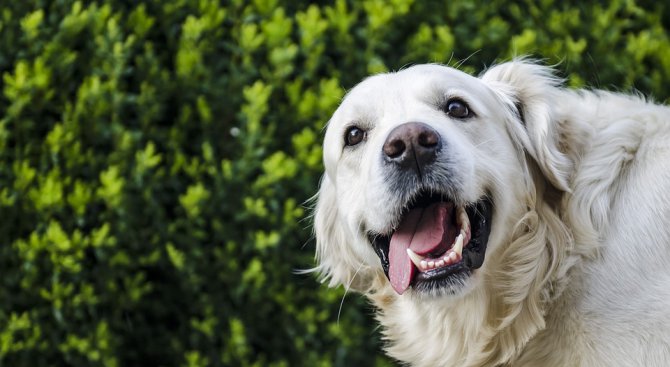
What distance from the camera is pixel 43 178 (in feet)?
15.3

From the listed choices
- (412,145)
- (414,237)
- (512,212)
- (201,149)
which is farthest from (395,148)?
(201,149)

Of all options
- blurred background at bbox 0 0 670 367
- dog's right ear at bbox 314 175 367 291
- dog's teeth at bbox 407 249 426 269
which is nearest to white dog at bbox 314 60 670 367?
dog's teeth at bbox 407 249 426 269

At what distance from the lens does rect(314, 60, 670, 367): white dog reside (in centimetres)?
298

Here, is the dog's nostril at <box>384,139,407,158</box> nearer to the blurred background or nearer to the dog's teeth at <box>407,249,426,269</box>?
the dog's teeth at <box>407,249,426,269</box>

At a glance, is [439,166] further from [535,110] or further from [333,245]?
[333,245]

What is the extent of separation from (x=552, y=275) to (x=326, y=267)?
106cm

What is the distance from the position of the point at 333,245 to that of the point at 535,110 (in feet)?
3.22

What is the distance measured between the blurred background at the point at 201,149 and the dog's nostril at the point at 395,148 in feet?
5.45

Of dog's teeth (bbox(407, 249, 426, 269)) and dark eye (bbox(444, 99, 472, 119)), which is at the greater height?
dark eye (bbox(444, 99, 472, 119))

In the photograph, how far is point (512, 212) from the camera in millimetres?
3229

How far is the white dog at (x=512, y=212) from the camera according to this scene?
298cm

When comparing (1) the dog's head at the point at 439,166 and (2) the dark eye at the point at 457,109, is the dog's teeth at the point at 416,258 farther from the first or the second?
(2) the dark eye at the point at 457,109

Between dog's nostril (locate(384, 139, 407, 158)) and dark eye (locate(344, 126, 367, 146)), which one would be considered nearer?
dog's nostril (locate(384, 139, 407, 158))

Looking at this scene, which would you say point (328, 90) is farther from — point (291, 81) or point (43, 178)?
point (43, 178)
